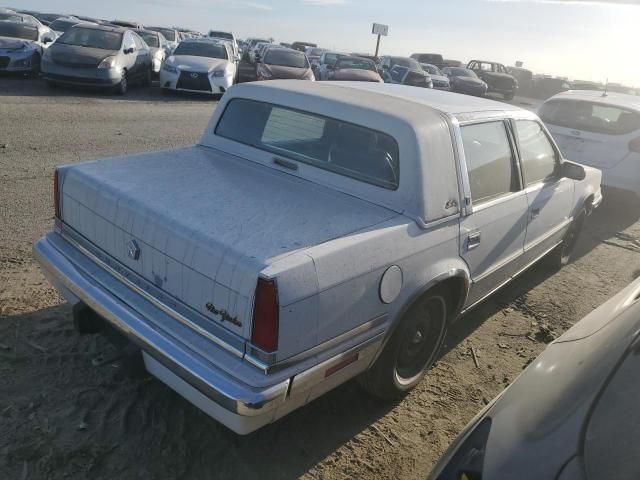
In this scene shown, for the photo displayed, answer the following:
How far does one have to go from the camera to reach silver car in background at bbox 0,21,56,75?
1369 centimetres

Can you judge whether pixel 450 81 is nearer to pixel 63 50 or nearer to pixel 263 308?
pixel 63 50

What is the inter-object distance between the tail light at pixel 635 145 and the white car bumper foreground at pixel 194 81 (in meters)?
9.75

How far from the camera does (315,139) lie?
348cm

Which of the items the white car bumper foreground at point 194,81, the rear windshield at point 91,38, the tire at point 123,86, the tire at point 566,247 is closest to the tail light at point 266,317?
the tire at point 566,247

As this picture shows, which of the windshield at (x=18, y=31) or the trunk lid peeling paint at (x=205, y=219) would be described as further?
the windshield at (x=18, y=31)

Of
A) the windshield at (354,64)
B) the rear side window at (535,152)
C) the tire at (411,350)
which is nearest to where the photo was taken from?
the tire at (411,350)

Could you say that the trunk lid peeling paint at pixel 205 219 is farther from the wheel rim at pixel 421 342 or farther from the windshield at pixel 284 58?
the windshield at pixel 284 58

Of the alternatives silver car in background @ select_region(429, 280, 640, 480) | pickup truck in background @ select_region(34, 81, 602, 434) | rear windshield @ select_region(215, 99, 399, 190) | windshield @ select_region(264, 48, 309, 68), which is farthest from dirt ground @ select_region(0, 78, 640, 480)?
windshield @ select_region(264, 48, 309, 68)

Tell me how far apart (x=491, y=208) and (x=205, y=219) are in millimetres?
1886

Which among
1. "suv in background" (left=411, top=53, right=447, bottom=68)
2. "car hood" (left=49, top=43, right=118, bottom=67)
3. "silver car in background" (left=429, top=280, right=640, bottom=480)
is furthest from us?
"suv in background" (left=411, top=53, right=447, bottom=68)

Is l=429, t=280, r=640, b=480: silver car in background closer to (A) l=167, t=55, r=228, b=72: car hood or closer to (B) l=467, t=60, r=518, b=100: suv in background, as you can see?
(A) l=167, t=55, r=228, b=72: car hood

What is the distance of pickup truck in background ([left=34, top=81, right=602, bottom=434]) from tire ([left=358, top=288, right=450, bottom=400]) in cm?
1

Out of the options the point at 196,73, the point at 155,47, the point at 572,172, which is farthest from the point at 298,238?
the point at 155,47

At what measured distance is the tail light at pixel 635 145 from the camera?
720 cm
